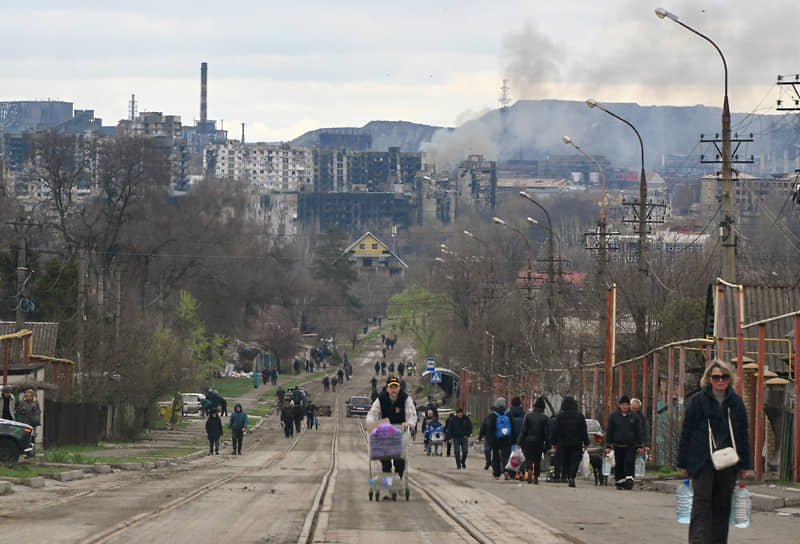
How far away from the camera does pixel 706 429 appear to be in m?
10.9

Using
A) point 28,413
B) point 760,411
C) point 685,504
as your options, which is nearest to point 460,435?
point 28,413

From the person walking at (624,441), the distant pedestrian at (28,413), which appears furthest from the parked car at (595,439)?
the distant pedestrian at (28,413)

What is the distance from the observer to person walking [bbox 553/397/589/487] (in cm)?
2283

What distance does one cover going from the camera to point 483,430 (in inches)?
1067

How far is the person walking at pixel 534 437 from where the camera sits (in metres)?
24.1

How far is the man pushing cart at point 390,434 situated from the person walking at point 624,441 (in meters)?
5.52

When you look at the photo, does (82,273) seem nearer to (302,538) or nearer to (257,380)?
(302,538)

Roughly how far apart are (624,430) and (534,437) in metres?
2.27

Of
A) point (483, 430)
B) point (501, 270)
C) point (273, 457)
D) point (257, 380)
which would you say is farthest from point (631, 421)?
point (501, 270)

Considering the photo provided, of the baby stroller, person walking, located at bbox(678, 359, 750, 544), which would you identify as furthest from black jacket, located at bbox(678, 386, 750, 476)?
the baby stroller

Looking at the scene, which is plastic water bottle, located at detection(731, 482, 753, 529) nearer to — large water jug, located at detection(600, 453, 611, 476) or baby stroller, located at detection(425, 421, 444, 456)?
large water jug, located at detection(600, 453, 611, 476)

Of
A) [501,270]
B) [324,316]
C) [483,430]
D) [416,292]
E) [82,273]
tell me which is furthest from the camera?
[324,316]

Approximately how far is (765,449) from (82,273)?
27915 millimetres

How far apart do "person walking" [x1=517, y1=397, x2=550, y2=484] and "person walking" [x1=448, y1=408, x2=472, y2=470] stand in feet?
21.3
